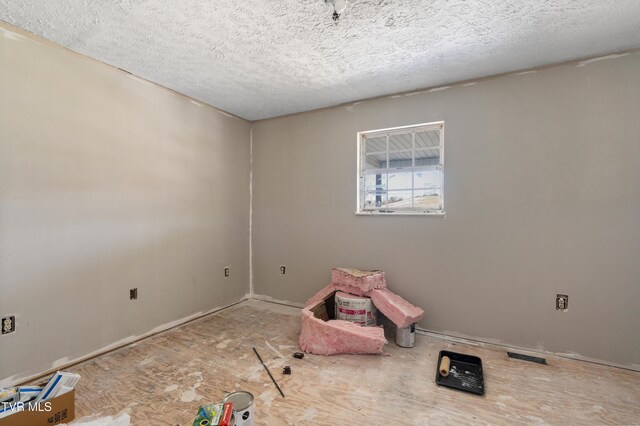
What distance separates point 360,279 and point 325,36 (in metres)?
2.20

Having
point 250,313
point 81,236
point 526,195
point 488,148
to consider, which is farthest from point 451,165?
point 81,236

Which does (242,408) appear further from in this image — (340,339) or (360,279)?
(360,279)

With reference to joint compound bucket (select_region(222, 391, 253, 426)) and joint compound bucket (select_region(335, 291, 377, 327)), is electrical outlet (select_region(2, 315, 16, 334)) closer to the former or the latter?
joint compound bucket (select_region(222, 391, 253, 426))

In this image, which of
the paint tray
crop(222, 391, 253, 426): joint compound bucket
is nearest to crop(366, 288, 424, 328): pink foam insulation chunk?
the paint tray

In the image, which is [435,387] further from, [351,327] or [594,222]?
[594,222]

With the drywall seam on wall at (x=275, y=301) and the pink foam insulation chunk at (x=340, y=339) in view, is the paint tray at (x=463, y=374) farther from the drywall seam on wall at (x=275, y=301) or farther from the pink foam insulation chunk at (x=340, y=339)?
the drywall seam on wall at (x=275, y=301)

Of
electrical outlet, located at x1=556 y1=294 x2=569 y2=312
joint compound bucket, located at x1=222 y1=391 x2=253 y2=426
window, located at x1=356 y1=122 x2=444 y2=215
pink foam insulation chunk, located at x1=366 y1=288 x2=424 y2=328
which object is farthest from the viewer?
window, located at x1=356 y1=122 x2=444 y2=215

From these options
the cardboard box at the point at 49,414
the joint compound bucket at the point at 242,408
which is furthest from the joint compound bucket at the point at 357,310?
the cardboard box at the point at 49,414

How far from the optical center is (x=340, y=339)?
2604 millimetres

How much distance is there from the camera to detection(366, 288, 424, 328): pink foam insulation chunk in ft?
9.01

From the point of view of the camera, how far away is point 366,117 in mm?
3482

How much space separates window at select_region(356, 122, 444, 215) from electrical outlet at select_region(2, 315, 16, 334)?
10.3 feet

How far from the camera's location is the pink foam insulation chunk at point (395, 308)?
9.01 ft

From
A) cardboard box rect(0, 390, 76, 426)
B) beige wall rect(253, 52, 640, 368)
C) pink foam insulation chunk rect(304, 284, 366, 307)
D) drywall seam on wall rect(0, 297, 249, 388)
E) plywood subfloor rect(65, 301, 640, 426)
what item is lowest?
plywood subfloor rect(65, 301, 640, 426)
